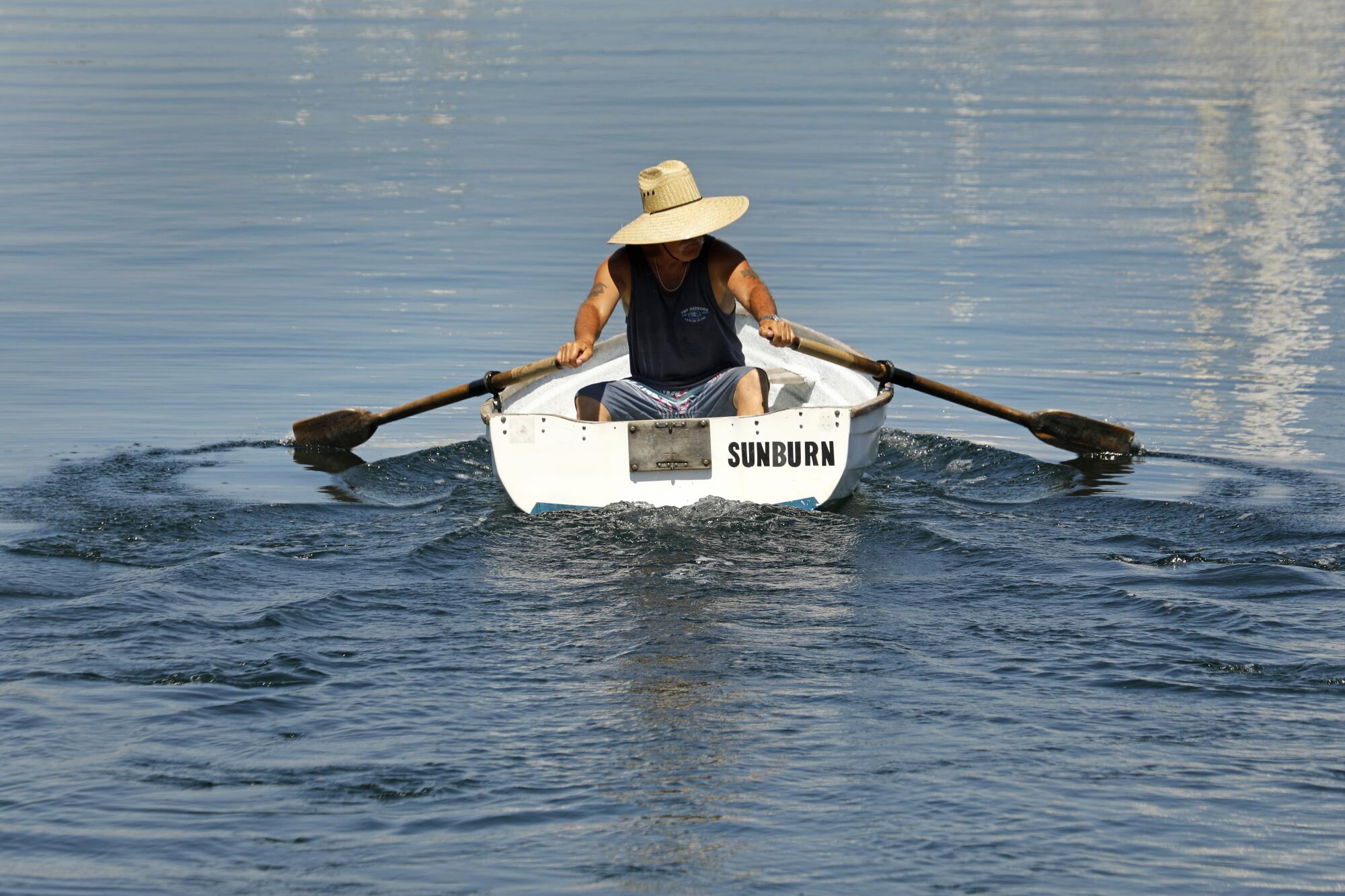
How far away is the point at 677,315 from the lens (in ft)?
29.4

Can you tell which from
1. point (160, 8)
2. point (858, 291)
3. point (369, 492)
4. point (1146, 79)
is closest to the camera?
point (369, 492)

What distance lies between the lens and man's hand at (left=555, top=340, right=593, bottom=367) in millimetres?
8648

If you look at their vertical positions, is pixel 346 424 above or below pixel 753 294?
below

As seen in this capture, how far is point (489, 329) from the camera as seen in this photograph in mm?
14070

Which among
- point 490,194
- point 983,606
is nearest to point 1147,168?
point 490,194

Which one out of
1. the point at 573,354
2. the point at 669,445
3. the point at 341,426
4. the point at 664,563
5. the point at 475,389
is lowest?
the point at 664,563

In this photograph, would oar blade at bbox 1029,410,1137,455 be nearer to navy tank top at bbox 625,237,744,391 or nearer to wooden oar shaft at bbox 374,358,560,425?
navy tank top at bbox 625,237,744,391

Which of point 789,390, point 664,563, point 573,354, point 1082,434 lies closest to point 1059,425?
point 1082,434

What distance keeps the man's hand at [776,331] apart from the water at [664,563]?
94cm

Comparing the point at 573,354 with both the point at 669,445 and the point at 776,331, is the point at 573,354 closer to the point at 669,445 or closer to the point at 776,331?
the point at 669,445

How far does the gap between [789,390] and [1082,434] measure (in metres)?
1.78

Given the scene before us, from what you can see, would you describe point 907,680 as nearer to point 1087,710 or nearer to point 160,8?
point 1087,710

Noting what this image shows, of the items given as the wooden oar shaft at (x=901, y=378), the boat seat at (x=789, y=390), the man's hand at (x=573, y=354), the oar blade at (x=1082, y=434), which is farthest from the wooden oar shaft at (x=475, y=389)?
the oar blade at (x=1082, y=434)

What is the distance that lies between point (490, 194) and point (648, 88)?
10.5m
